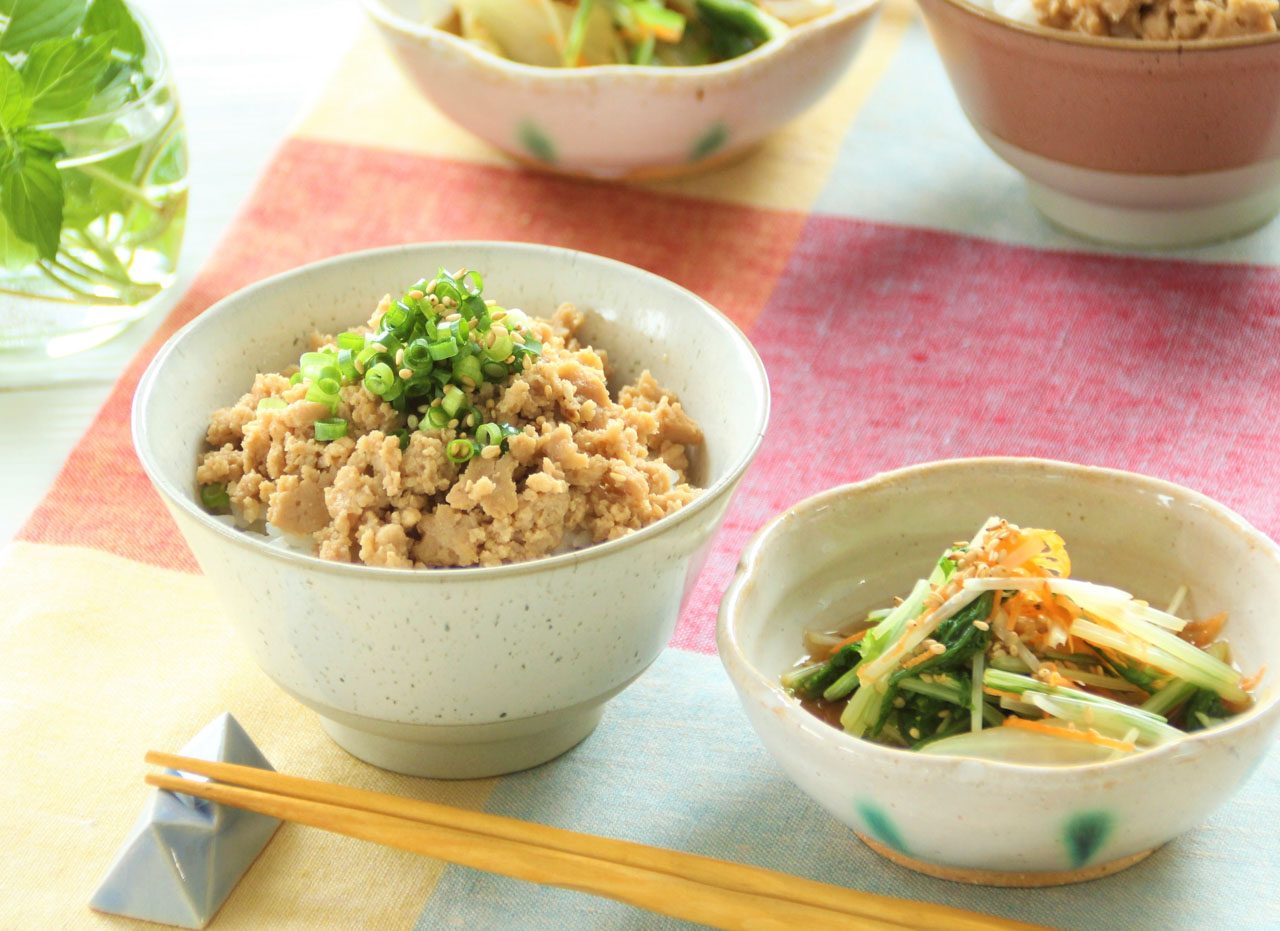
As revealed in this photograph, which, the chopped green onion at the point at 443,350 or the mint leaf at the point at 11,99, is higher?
the mint leaf at the point at 11,99

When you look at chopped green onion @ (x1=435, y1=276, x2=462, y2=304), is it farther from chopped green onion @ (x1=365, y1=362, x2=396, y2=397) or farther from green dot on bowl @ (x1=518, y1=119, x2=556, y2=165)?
green dot on bowl @ (x1=518, y1=119, x2=556, y2=165)

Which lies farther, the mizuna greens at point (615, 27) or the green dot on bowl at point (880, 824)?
the mizuna greens at point (615, 27)

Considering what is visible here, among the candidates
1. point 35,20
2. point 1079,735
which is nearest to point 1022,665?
point 1079,735

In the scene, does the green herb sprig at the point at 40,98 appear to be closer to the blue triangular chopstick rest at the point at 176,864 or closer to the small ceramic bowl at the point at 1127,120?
the blue triangular chopstick rest at the point at 176,864

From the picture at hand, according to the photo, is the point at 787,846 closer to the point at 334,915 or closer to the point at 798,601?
the point at 798,601

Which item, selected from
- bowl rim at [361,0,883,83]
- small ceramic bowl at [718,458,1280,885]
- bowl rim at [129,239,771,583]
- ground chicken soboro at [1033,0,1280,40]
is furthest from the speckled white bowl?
ground chicken soboro at [1033,0,1280,40]

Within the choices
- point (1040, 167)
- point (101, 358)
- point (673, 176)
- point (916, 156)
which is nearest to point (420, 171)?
point (673, 176)

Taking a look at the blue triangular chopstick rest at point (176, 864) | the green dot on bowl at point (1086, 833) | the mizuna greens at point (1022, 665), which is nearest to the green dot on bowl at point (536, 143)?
the mizuna greens at point (1022, 665)
